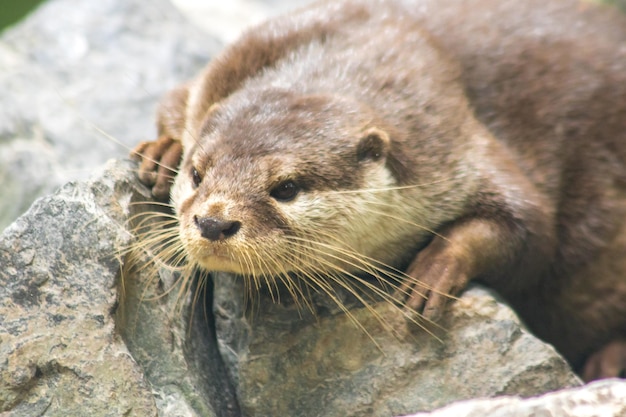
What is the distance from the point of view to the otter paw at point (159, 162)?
11.7 ft

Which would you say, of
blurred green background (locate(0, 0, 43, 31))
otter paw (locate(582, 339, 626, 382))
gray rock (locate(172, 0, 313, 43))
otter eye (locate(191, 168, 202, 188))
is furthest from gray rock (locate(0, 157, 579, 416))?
blurred green background (locate(0, 0, 43, 31))

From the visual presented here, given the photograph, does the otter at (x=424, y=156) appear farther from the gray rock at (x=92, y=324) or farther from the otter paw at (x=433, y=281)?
the gray rock at (x=92, y=324)

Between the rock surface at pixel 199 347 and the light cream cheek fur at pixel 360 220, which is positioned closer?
the rock surface at pixel 199 347

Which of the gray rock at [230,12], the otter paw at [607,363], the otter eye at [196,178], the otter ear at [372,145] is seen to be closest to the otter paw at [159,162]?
the otter eye at [196,178]

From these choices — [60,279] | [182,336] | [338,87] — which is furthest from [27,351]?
[338,87]

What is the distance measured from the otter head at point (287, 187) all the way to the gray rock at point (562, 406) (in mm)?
782

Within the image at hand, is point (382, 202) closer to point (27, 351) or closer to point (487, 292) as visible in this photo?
point (487, 292)

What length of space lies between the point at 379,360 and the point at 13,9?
6.47 m

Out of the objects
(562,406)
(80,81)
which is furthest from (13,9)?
(562,406)

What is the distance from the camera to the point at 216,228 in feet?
9.52

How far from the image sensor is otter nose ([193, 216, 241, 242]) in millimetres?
2902

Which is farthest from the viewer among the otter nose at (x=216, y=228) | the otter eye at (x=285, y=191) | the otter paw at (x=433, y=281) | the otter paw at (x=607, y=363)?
the otter paw at (x=607, y=363)

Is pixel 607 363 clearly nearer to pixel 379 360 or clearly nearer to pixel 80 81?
pixel 379 360

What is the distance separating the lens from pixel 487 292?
3.35m
